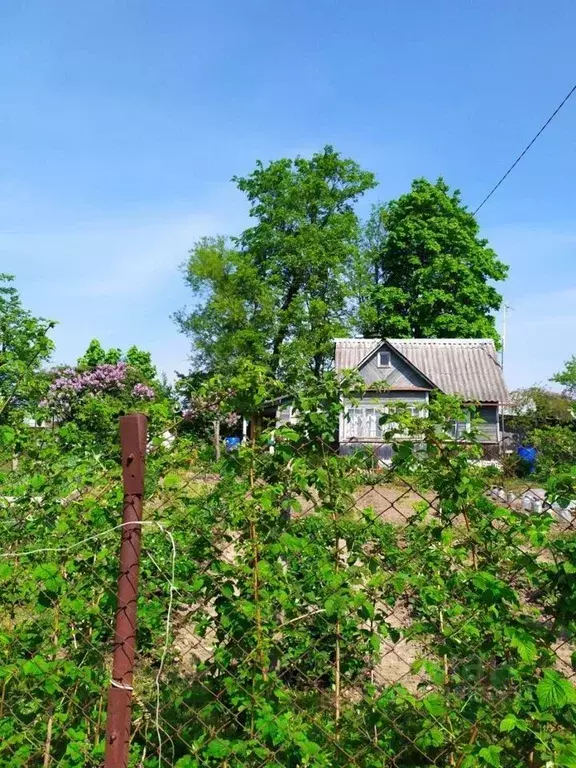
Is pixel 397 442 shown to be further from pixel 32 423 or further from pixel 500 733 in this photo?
pixel 32 423

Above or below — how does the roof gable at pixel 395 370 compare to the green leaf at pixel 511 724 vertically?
above

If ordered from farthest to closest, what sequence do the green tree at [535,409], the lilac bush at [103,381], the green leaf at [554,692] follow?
the green tree at [535,409] → the lilac bush at [103,381] → the green leaf at [554,692]

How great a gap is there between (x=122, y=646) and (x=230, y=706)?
0.49m

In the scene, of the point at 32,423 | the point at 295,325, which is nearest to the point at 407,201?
the point at 295,325

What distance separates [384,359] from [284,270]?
599cm

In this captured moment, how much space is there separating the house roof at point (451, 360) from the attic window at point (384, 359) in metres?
0.29

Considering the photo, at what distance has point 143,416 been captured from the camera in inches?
71.7

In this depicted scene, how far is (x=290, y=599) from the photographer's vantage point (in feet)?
6.52

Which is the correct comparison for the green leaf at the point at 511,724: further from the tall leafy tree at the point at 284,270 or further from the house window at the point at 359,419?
the tall leafy tree at the point at 284,270

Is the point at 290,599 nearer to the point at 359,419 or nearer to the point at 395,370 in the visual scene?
the point at 359,419

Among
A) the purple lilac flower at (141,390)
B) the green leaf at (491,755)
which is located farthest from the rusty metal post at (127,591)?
the purple lilac flower at (141,390)

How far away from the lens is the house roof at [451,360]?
2291cm

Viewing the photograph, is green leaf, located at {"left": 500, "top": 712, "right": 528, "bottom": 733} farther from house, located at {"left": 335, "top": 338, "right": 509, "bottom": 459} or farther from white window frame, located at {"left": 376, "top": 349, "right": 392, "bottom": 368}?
white window frame, located at {"left": 376, "top": 349, "right": 392, "bottom": 368}

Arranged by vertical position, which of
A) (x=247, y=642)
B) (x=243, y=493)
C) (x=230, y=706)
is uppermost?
(x=243, y=493)
